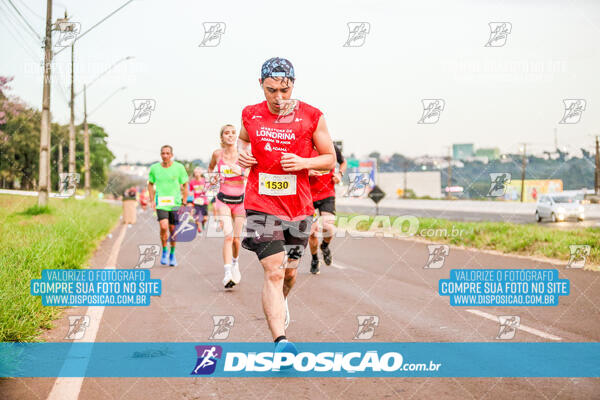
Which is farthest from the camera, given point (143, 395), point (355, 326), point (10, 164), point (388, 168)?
point (388, 168)

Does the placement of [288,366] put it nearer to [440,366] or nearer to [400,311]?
[440,366]

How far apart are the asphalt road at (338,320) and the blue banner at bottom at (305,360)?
0.17 meters

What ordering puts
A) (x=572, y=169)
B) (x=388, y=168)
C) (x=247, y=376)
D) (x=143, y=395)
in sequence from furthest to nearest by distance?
(x=388, y=168) < (x=572, y=169) < (x=247, y=376) < (x=143, y=395)

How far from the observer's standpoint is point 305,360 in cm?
504

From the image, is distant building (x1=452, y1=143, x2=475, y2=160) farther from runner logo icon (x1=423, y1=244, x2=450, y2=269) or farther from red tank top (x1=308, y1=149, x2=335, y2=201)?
red tank top (x1=308, y1=149, x2=335, y2=201)

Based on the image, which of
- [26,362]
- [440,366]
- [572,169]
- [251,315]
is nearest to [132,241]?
[251,315]

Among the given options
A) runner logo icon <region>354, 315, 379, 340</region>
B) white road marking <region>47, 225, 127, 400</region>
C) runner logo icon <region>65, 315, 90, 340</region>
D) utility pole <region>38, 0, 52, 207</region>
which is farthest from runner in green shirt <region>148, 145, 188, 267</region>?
utility pole <region>38, 0, 52, 207</region>

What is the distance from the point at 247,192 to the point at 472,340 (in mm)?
2441

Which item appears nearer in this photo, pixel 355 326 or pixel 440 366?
pixel 440 366

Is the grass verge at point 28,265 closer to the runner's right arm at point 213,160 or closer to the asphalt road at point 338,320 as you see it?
the asphalt road at point 338,320

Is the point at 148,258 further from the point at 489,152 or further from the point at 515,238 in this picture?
the point at 489,152

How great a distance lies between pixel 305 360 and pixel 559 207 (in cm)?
2901

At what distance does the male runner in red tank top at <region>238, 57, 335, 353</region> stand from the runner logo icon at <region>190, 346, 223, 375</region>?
574 mm

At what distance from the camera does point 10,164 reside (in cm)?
4638
